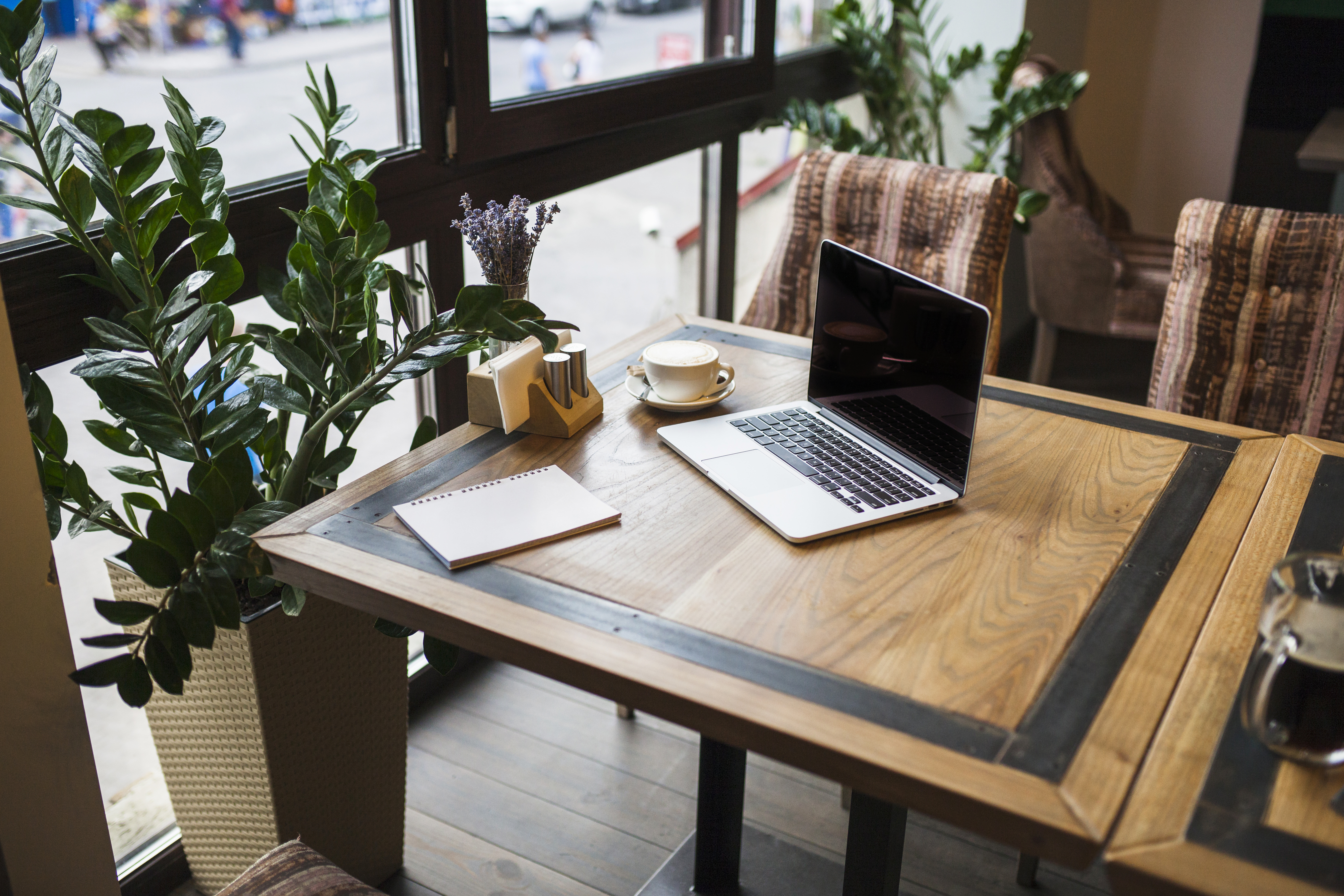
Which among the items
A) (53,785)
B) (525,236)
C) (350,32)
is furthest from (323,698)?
(350,32)

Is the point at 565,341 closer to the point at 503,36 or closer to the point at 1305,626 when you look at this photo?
the point at 503,36

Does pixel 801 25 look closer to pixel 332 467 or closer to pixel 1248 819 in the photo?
pixel 332 467

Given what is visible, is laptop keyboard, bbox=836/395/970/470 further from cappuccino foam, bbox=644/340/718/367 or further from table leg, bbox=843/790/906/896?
table leg, bbox=843/790/906/896

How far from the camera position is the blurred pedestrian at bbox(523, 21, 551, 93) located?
2021 millimetres

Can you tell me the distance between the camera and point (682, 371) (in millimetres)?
1502

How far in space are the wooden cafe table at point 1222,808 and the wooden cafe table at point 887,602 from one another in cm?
2

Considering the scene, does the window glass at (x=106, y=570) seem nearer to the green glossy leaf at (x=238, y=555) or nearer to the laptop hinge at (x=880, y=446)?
the green glossy leaf at (x=238, y=555)

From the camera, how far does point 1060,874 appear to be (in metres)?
1.75

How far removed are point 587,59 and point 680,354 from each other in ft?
3.16

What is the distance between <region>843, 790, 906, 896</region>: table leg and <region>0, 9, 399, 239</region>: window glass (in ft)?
3.83

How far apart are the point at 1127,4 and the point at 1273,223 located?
347cm

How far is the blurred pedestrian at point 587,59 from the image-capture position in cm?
217

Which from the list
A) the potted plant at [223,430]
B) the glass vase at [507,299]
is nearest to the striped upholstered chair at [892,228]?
the glass vase at [507,299]

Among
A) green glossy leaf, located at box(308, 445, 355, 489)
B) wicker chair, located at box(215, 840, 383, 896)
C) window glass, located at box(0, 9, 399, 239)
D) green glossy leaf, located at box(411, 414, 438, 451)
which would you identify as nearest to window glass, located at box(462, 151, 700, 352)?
window glass, located at box(0, 9, 399, 239)
